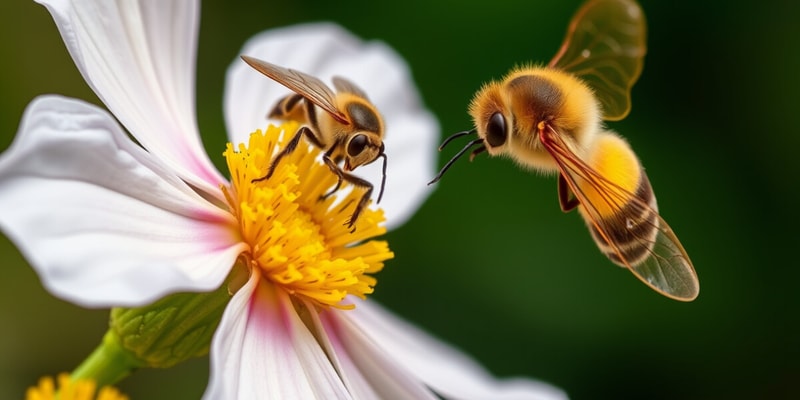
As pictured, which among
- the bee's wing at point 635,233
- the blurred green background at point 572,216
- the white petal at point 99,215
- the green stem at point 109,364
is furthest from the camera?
the blurred green background at point 572,216

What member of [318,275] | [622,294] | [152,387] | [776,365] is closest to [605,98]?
[318,275]

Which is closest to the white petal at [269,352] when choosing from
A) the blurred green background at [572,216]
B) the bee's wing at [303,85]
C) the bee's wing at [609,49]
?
the bee's wing at [303,85]

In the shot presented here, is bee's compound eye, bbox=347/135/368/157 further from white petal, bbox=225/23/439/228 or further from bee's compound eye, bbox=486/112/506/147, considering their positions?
white petal, bbox=225/23/439/228

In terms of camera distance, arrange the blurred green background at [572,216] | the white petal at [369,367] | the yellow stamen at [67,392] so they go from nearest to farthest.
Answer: the yellow stamen at [67,392]
the white petal at [369,367]
the blurred green background at [572,216]

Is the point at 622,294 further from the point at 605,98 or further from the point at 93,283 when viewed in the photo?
the point at 93,283

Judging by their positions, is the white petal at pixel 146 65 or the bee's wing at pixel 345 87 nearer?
the white petal at pixel 146 65

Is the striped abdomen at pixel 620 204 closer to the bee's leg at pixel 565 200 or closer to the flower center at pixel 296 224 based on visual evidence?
the bee's leg at pixel 565 200
